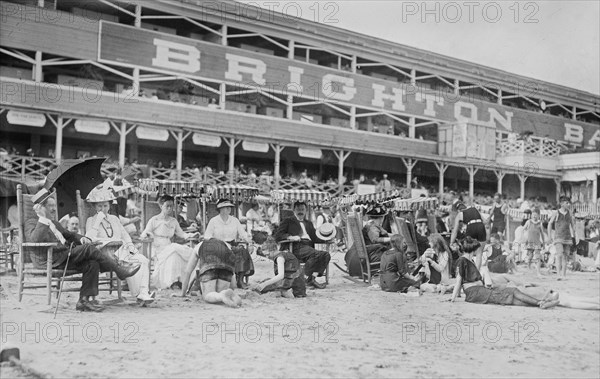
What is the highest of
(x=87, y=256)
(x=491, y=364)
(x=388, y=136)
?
(x=388, y=136)

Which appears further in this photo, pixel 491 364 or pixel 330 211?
pixel 330 211

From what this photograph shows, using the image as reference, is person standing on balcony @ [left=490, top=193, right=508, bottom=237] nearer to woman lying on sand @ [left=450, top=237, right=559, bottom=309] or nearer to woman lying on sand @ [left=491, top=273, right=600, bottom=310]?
woman lying on sand @ [left=450, top=237, right=559, bottom=309]

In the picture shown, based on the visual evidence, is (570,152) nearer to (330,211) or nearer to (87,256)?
(330,211)

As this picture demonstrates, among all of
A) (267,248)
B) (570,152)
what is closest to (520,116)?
(570,152)

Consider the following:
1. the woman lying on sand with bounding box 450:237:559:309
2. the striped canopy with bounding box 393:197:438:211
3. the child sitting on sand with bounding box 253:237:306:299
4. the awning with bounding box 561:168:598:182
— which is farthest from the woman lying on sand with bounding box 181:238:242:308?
the awning with bounding box 561:168:598:182

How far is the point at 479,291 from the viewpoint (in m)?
8.38

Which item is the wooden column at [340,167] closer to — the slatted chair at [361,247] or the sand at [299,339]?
the slatted chair at [361,247]

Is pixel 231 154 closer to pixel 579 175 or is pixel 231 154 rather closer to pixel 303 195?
pixel 303 195

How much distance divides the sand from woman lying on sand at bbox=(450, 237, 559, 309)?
205mm

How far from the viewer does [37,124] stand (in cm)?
1898

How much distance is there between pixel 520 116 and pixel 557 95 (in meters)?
3.82

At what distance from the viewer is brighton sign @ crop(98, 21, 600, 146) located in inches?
864

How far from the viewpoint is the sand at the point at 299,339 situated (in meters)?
4.54

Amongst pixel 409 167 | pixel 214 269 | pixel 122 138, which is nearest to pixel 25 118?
pixel 122 138
